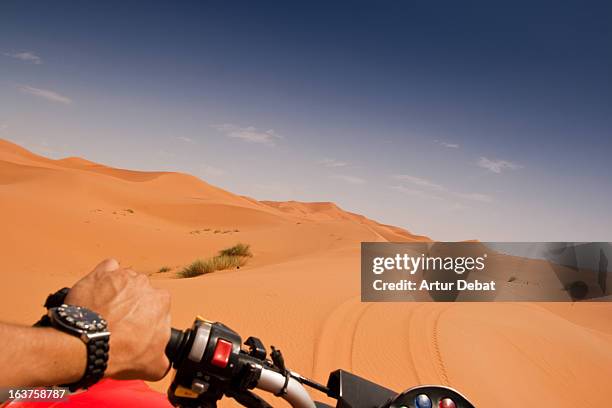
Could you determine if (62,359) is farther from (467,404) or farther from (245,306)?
(245,306)

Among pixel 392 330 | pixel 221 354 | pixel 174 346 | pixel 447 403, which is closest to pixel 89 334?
pixel 174 346

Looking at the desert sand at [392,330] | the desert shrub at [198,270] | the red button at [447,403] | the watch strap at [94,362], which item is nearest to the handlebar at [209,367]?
the watch strap at [94,362]

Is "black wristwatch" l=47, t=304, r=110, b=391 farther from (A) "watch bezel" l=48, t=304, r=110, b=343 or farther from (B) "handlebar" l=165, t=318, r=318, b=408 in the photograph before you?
(B) "handlebar" l=165, t=318, r=318, b=408

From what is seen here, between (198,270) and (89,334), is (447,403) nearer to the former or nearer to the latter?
(89,334)

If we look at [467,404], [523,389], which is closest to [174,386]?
[467,404]

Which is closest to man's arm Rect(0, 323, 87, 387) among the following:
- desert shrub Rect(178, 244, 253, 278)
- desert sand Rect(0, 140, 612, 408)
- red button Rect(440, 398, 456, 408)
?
red button Rect(440, 398, 456, 408)

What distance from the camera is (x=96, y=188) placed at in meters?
35.4

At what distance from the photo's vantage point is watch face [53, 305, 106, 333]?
105cm

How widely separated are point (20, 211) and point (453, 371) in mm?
19250

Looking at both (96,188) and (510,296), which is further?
(96,188)

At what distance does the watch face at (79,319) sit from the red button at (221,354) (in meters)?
0.31

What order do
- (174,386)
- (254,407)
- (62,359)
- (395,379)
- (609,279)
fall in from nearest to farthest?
(62,359)
(174,386)
(254,407)
(395,379)
(609,279)

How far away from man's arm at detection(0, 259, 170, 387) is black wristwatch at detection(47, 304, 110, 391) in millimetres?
17

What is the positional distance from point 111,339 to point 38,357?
0.53 ft
